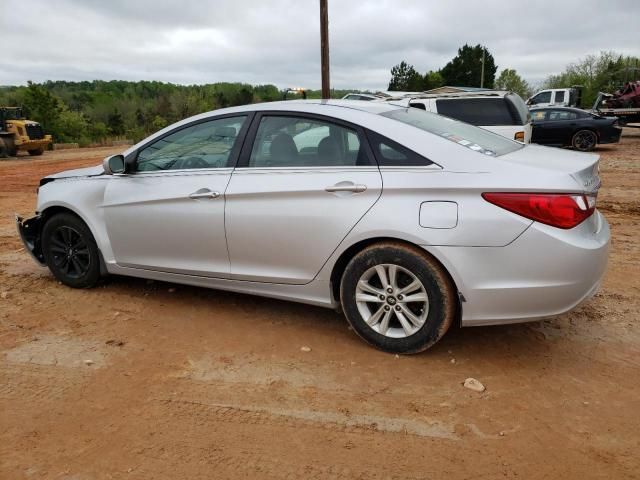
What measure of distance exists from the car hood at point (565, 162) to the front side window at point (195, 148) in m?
1.95

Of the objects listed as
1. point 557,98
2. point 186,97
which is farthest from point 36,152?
point 186,97

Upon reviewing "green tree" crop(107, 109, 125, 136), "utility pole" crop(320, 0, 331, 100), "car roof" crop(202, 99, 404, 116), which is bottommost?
"green tree" crop(107, 109, 125, 136)

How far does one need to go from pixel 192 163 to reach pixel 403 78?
215 ft

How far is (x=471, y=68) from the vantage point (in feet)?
207

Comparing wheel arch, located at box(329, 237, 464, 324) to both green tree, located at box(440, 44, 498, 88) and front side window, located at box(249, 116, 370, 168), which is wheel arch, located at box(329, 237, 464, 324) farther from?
green tree, located at box(440, 44, 498, 88)

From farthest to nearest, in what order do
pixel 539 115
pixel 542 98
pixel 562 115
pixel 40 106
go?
pixel 40 106 → pixel 542 98 → pixel 539 115 → pixel 562 115

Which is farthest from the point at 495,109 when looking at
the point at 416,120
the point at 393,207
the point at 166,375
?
the point at 166,375

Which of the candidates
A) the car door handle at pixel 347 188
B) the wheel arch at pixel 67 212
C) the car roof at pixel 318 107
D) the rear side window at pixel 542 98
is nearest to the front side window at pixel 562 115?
the rear side window at pixel 542 98

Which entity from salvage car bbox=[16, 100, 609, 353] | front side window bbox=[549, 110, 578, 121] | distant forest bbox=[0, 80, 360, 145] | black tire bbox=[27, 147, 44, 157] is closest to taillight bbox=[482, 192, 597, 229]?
salvage car bbox=[16, 100, 609, 353]

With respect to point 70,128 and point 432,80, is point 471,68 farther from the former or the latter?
point 70,128

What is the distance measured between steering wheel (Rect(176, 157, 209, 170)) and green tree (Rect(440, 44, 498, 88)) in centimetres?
6345

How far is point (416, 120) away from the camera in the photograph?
3754 mm

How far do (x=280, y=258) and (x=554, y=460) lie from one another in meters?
2.03

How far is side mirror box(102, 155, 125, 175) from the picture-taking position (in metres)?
4.28
